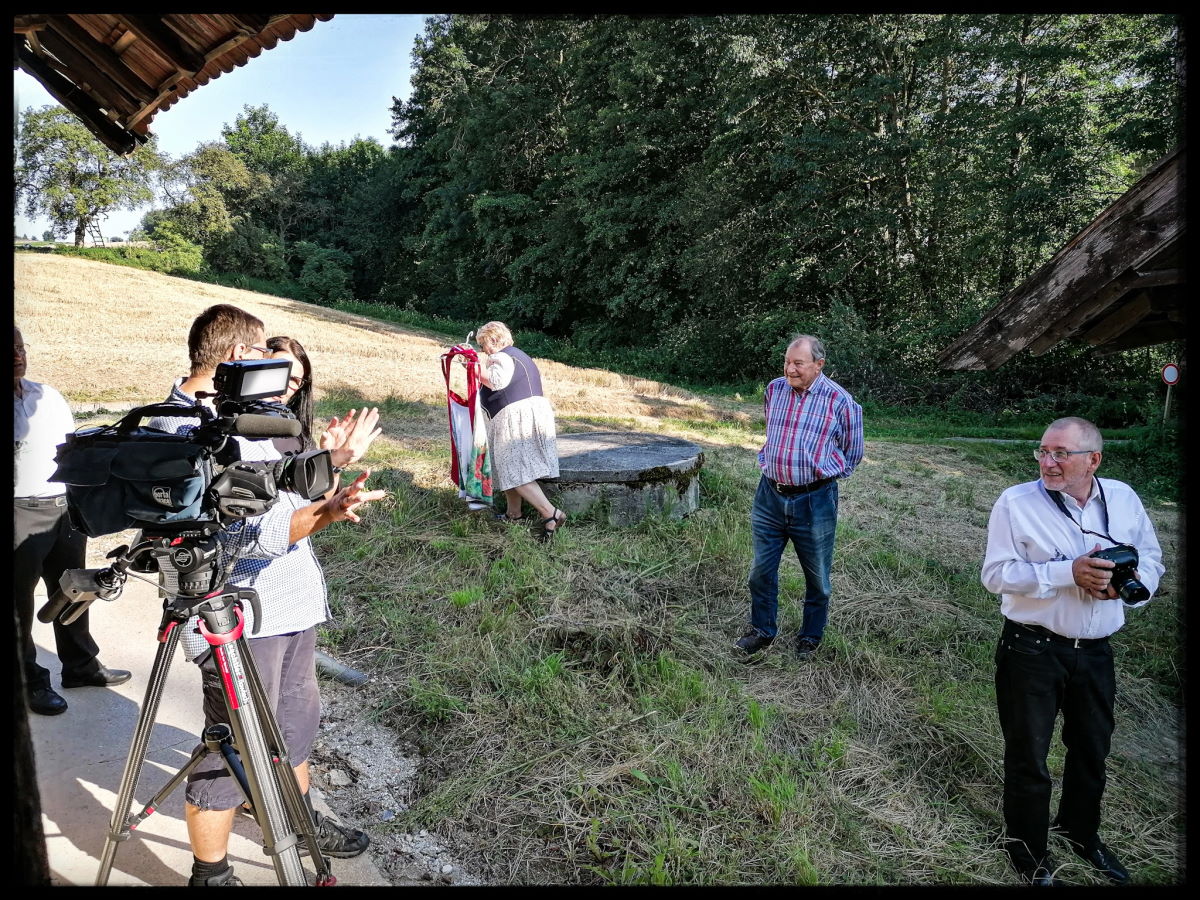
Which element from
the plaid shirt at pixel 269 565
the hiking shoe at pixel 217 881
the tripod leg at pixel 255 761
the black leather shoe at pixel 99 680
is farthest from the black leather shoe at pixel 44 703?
the tripod leg at pixel 255 761

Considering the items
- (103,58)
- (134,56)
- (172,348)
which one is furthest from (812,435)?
(172,348)

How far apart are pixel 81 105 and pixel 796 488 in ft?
14.0

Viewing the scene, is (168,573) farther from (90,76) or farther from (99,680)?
(90,76)

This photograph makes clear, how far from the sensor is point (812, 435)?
4410 mm

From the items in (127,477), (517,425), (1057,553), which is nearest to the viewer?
(127,477)

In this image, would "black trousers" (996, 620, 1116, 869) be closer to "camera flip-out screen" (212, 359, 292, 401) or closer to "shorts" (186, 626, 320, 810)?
"shorts" (186, 626, 320, 810)

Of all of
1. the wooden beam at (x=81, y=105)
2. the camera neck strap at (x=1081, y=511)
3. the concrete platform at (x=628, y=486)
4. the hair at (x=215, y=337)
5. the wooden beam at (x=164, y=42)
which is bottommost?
the concrete platform at (x=628, y=486)

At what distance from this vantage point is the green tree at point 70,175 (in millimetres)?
20422

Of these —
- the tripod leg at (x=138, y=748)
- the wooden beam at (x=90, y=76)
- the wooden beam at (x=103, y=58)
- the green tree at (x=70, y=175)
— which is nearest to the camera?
the tripod leg at (x=138, y=748)

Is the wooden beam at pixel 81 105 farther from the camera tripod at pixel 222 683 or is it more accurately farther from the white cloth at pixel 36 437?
the camera tripod at pixel 222 683

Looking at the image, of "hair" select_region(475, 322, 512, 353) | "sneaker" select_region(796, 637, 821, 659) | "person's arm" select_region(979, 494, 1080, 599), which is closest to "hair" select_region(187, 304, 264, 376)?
"person's arm" select_region(979, 494, 1080, 599)

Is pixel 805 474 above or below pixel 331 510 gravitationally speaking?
below

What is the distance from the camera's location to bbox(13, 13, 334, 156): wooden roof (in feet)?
10.1

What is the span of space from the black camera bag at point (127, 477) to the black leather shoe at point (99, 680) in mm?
2184
